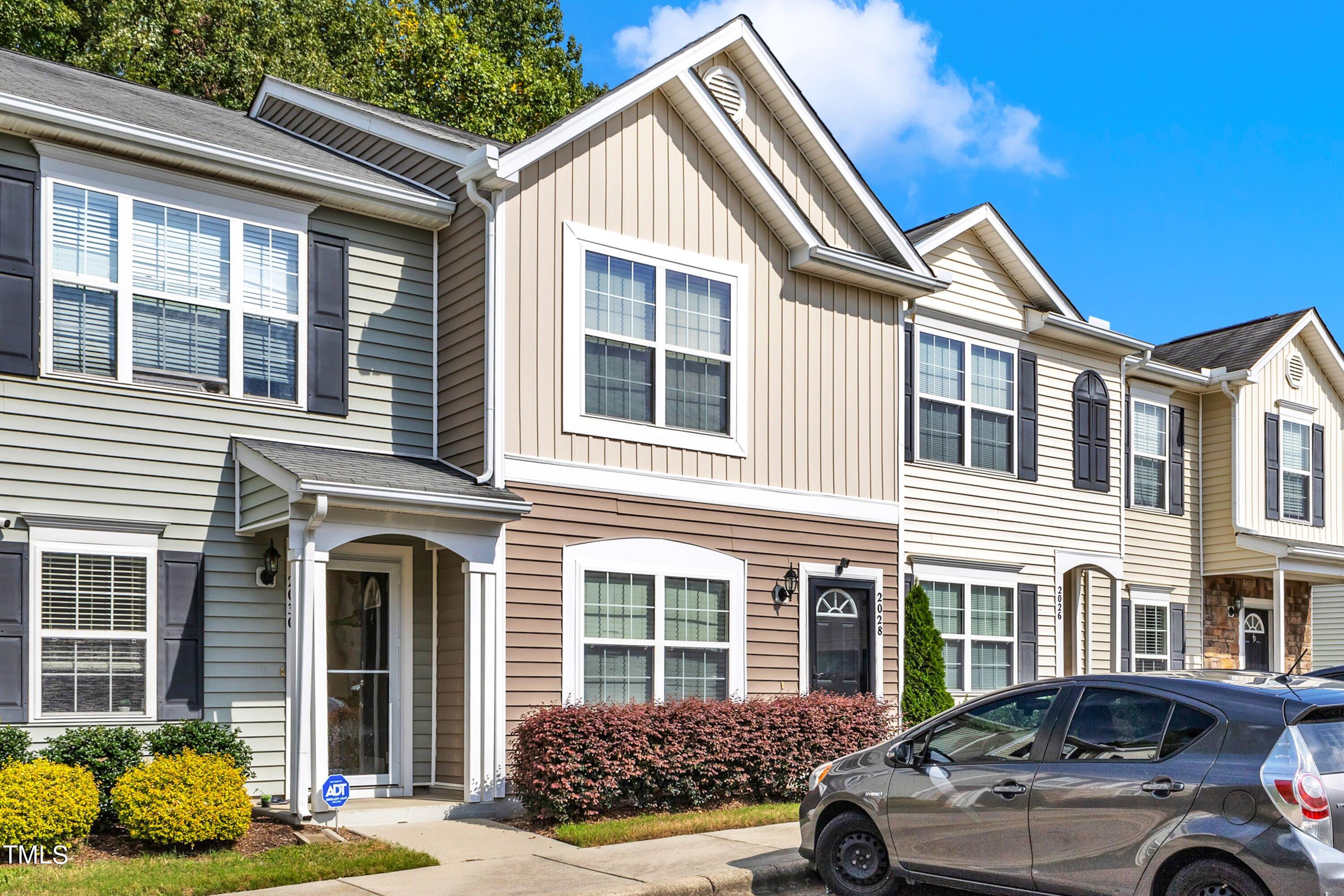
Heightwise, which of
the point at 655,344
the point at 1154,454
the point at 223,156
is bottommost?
the point at 1154,454

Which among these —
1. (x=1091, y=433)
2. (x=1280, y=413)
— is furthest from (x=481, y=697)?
(x=1280, y=413)

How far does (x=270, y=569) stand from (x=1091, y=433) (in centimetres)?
1222

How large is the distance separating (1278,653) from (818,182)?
11.8 meters

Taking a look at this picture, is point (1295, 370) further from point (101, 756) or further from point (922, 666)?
point (101, 756)

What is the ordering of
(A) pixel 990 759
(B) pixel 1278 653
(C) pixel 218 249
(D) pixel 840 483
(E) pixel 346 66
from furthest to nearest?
(E) pixel 346 66, (B) pixel 1278 653, (D) pixel 840 483, (C) pixel 218 249, (A) pixel 990 759

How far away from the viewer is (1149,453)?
21.0 metres

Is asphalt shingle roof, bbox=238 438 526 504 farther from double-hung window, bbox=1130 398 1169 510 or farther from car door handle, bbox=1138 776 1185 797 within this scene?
double-hung window, bbox=1130 398 1169 510

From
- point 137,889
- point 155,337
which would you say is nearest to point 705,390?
point 155,337

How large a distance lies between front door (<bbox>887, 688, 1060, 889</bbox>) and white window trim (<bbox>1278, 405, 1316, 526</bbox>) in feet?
53.0

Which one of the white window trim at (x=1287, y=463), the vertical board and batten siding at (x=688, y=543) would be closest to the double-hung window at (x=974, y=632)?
the vertical board and batten siding at (x=688, y=543)

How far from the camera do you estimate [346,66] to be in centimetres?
3156

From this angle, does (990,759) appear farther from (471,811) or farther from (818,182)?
(818,182)

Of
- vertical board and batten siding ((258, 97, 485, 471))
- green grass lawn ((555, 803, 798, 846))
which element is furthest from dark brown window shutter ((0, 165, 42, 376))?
green grass lawn ((555, 803, 798, 846))

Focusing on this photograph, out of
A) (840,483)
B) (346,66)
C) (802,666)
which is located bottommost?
(802,666)
